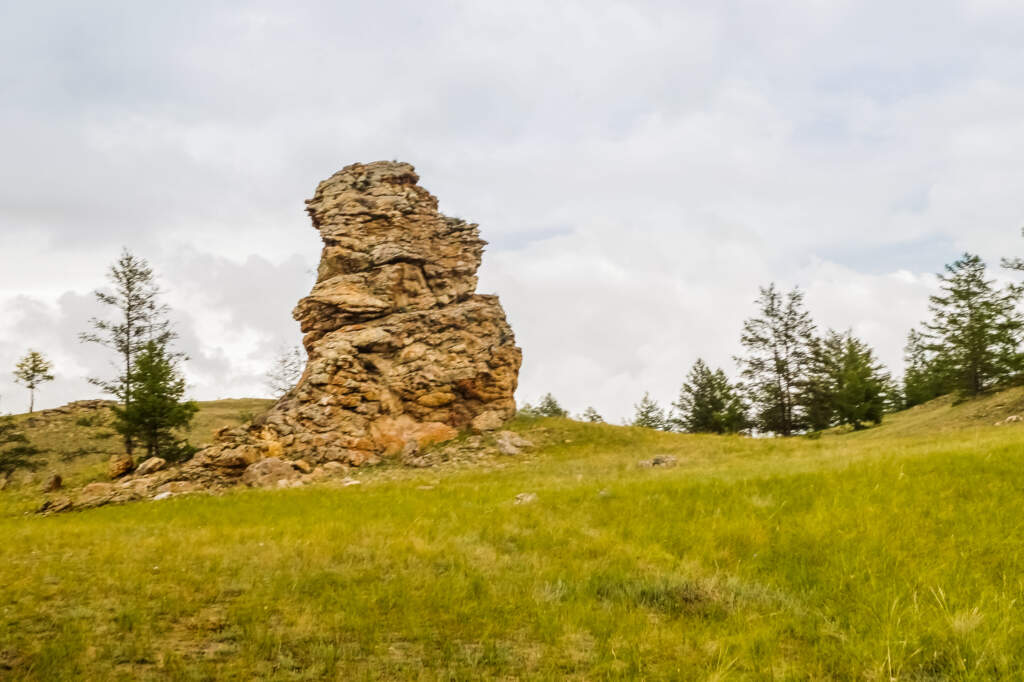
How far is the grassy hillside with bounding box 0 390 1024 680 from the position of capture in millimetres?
5262

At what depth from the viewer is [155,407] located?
103 feet

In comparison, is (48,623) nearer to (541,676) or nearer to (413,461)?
(541,676)

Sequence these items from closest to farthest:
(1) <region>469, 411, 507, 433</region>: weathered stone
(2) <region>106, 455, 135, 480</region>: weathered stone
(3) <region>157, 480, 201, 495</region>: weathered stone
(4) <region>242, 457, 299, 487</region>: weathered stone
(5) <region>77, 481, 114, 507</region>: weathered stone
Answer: (5) <region>77, 481, 114, 507</region>: weathered stone
(3) <region>157, 480, 201, 495</region>: weathered stone
(4) <region>242, 457, 299, 487</region>: weathered stone
(2) <region>106, 455, 135, 480</region>: weathered stone
(1) <region>469, 411, 507, 433</region>: weathered stone

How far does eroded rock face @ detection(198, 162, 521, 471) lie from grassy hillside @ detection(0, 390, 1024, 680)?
1687 cm

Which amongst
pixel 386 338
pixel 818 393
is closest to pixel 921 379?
pixel 818 393

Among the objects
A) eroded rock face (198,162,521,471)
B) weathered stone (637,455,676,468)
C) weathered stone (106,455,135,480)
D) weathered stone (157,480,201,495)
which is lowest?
weathered stone (157,480,201,495)

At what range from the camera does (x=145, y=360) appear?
32.1 m

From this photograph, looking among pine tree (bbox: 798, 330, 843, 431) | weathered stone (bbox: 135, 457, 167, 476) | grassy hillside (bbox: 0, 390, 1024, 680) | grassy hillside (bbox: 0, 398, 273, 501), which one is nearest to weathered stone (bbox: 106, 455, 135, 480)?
weathered stone (bbox: 135, 457, 167, 476)

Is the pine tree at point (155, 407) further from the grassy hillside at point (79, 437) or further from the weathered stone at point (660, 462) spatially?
the weathered stone at point (660, 462)

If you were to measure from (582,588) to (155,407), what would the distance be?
3178 centimetres

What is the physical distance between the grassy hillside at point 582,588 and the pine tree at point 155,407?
1929 cm

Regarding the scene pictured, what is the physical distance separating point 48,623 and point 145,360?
99.5 feet

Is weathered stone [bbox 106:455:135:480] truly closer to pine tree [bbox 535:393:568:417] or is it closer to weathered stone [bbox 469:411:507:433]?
weathered stone [bbox 469:411:507:433]

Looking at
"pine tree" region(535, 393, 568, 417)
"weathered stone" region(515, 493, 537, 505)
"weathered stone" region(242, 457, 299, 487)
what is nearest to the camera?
"weathered stone" region(515, 493, 537, 505)
